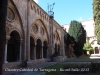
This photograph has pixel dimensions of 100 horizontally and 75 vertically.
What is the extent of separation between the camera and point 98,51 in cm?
4562

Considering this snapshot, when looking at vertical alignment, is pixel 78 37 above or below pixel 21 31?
above

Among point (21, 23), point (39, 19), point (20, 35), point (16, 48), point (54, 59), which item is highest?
point (39, 19)

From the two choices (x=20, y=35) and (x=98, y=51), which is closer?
(x=20, y=35)

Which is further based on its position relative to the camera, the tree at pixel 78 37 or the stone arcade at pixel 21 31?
the tree at pixel 78 37

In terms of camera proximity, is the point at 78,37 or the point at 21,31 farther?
the point at 78,37

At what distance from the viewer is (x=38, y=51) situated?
66.0 ft

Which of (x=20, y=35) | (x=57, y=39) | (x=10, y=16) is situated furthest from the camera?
(x=57, y=39)

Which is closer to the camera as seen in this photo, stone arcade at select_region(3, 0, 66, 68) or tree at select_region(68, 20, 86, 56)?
stone arcade at select_region(3, 0, 66, 68)

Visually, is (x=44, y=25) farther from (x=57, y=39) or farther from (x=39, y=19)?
(x=57, y=39)

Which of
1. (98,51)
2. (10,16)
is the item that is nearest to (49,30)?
(10,16)

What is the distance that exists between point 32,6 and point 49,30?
6277mm

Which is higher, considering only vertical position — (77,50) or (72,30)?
(72,30)

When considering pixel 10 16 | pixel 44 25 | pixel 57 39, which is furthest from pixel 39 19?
pixel 57 39

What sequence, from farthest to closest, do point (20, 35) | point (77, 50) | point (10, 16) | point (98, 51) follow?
point (98, 51) < point (77, 50) < point (20, 35) < point (10, 16)
